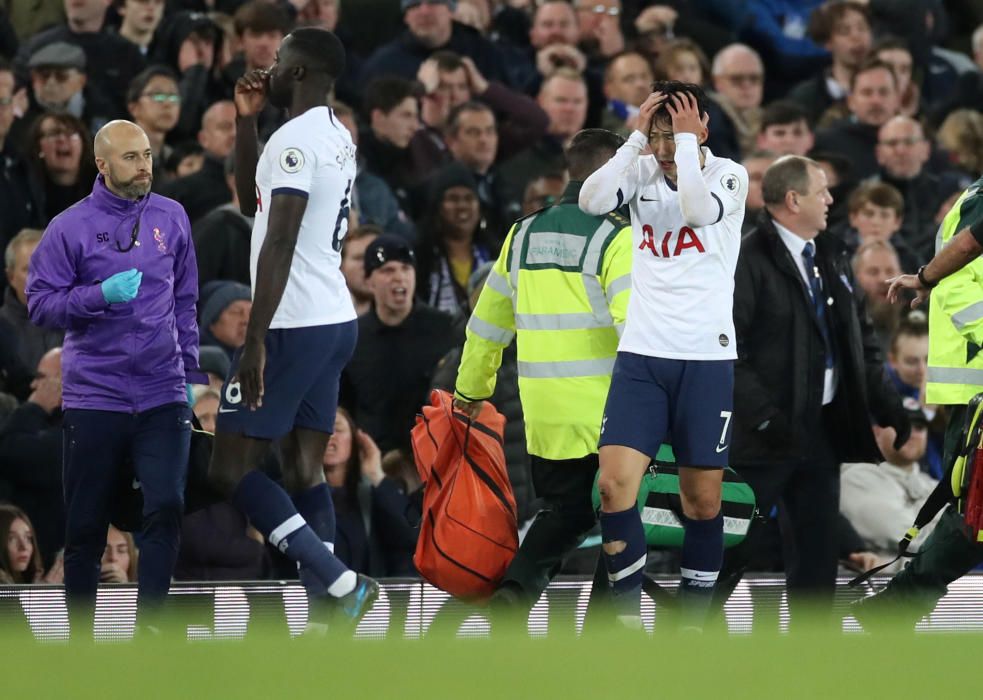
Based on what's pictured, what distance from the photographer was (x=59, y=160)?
35.6 feet

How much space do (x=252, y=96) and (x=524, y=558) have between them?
2.07m

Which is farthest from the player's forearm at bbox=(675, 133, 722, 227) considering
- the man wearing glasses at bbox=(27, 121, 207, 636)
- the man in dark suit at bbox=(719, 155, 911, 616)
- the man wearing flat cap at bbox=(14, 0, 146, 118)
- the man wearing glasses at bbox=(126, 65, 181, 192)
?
the man wearing flat cap at bbox=(14, 0, 146, 118)

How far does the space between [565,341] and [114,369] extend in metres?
Result: 1.73

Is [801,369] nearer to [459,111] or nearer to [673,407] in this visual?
[673,407]

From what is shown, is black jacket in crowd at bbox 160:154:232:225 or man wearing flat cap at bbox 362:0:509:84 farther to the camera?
man wearing flat cap at bbox 362:0:509:84

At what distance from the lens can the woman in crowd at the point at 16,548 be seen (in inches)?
340

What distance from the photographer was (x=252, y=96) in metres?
7.50

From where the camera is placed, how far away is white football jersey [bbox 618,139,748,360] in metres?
7.00

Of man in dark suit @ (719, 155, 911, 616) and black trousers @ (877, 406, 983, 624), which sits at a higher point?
man in dark suit @ (719, 155, 911, 616)

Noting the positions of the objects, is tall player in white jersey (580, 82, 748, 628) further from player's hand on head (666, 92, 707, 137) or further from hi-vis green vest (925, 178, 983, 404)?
hi-vis green vest (925, 178, 983, 404)

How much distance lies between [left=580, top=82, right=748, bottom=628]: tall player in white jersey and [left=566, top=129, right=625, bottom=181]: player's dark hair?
0.42 metres

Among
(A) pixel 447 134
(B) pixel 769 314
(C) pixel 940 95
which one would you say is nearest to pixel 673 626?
(B) pixel 769 314

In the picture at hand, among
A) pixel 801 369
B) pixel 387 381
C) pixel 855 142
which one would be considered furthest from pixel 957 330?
pixel 855 142

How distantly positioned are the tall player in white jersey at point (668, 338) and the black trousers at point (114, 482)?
1.66 m
